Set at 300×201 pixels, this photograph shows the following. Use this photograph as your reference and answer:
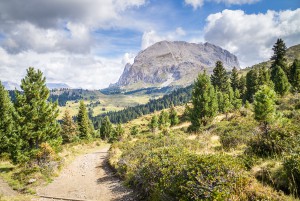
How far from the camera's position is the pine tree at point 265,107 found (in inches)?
666

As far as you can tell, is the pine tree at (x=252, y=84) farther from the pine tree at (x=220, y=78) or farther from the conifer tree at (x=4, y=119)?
the conifer tree at (x=4, y=119)

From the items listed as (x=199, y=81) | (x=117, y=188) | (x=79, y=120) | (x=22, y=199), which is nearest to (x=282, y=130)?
(x=117, y=188)

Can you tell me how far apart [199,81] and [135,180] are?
27366mm

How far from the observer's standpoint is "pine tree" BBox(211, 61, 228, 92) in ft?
250

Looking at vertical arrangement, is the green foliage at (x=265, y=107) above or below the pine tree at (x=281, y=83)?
below

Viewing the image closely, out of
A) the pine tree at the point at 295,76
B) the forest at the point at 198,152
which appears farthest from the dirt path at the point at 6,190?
the pine tree at the point at 295,76

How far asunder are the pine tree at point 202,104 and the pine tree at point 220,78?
39552 millimetres

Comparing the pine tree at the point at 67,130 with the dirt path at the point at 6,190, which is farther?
the pine tree at the point at 67,130

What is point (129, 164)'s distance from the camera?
60.5ft

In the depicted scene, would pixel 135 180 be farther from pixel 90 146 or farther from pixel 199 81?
pixel 90 146

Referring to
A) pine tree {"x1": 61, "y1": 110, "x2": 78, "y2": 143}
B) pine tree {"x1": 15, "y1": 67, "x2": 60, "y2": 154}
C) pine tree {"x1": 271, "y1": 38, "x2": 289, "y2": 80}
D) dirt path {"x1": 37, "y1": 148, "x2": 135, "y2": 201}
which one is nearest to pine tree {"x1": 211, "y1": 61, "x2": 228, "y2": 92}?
pine tree {"x1": 271, "y1": 38, "x2": 289, "y2": 80}

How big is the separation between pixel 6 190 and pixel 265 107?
70.7 ft

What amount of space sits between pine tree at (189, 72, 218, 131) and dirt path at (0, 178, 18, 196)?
92.2 ft

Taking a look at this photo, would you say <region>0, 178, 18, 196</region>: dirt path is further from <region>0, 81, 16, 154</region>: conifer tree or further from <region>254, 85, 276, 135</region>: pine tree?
<region>254, 85, 276, 135</region>: pine tree
